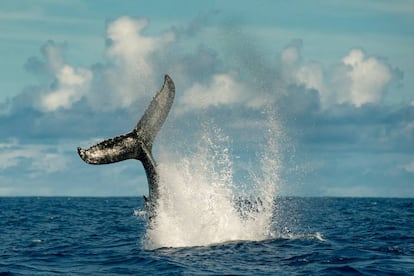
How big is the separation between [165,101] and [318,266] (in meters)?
7.05

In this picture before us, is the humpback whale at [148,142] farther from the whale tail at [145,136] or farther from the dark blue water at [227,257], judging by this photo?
the dark blue water at [227,257]

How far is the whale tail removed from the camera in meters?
20.8

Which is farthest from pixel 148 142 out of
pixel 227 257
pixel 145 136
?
pixel 227 257

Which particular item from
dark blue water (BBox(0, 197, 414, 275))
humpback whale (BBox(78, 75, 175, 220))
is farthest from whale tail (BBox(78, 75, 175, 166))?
dark blue water (BBox(0, 197, 414, 275))

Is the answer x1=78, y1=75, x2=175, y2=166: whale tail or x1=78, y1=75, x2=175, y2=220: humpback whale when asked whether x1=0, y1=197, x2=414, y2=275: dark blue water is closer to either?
x1=78, y1=75, x2=175, y2=220: humpback whale

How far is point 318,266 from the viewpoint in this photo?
17984 mm

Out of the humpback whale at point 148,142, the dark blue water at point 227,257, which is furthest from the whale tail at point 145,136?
the dark blue water at point 227,257

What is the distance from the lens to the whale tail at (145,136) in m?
20.8

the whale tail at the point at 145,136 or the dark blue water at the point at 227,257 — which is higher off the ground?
the whale tail at the point at 145,136

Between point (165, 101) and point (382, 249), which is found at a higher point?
point (165, 101)

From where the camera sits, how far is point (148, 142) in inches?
854

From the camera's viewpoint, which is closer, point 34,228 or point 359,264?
point 359,264

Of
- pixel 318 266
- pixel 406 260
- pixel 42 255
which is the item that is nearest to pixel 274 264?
pixel 318 266

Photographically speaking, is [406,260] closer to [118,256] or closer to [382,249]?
[382,249]
